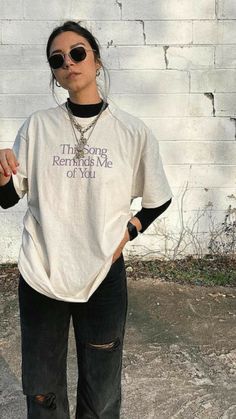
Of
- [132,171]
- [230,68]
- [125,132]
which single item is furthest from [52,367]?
[230,68]

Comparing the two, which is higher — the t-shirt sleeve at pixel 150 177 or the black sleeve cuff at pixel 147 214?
the t-shirt sleeve at pixel 150 177

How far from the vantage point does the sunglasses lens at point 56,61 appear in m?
1.82

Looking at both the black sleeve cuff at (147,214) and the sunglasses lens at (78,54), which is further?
the black sleeve cuff at (147,214)

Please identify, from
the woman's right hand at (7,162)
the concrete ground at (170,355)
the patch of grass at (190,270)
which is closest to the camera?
the woman's right hand at (7,162)

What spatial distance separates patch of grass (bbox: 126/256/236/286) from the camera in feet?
14.7

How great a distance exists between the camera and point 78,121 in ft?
6.17

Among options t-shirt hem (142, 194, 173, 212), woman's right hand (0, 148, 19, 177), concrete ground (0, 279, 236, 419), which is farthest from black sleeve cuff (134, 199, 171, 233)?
concrete ground (0, 279, 236, 419)

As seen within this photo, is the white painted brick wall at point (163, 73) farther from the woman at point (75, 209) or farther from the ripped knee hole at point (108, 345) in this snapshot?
the ripped knee hole at point (108, 345)

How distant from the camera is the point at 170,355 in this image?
330cm

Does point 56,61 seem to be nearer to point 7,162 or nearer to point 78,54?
point 78,54

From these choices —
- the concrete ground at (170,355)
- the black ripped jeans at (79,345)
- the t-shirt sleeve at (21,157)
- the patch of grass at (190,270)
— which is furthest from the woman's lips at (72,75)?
the patch of grass at (190,270)

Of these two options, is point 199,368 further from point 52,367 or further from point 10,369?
point 52,367

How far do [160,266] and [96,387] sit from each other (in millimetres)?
2727

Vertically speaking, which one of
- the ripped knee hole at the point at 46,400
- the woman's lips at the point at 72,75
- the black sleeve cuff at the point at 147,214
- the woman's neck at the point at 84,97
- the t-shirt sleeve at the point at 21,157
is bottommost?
the ripped knee hole at the point at 46,400
